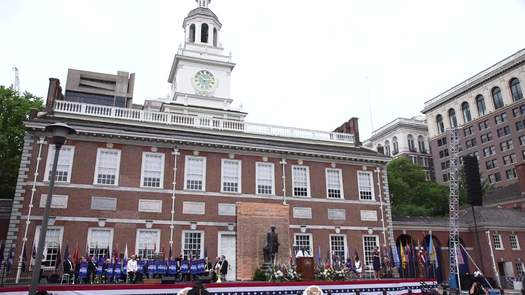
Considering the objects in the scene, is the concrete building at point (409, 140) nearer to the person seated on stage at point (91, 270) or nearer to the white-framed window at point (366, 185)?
the white-framed window at point (366, 185)

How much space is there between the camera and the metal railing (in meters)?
27.8

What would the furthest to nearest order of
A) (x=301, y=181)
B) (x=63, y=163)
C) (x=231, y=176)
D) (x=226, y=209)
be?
(x=301, y=181), (x=231, y=176), (x=226, y=209), (x=63, y=163)

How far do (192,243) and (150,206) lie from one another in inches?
131

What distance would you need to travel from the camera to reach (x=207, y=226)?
25.1 meters

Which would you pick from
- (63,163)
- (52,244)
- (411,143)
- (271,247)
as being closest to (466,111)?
(411,143)

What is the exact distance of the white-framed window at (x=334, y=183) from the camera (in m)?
28.9

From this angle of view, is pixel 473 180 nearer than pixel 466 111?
Yes

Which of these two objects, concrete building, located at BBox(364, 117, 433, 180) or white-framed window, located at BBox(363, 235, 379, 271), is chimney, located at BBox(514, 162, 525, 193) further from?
concrete building, located at BBox(364, 117, 433, 180)

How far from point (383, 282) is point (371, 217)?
337 inches

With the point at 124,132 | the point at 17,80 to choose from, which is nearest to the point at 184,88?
the point at 124,132

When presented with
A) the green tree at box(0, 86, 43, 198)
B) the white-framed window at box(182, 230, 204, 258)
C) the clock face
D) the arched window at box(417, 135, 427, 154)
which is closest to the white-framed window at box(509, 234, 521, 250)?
the white-framed window at box(182, 230, 204, 258)

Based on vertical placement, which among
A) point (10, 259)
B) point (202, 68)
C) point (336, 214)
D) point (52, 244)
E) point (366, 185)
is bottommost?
point (10, 259)

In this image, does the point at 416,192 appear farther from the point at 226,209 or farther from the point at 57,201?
the point at 57,201

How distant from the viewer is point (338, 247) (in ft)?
90.7
